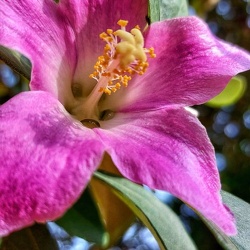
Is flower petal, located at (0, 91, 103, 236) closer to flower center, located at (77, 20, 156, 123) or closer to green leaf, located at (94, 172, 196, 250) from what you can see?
green leaf, located at (94, 172, 196, 250)

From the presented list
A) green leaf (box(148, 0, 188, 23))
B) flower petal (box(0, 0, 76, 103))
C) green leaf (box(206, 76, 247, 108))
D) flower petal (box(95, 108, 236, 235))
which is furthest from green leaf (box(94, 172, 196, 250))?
green leaf (box(206, 76, 247, 108))

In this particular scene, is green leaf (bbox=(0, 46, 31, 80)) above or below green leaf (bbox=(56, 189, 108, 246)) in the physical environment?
above

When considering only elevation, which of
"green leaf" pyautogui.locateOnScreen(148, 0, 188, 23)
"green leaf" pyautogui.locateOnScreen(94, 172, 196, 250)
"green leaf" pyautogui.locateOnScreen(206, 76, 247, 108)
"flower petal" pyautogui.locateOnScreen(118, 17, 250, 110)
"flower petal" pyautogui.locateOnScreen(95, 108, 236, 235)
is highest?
"green leaf" pyautogui.locateOnScreen(148, 0, 188, 23)

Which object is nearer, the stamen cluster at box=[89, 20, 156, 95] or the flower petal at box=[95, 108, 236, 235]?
the flower petal at box=[95, 108, 236, 235]

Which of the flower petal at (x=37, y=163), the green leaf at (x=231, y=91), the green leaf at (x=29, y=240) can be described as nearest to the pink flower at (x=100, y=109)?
the flower petal at (x=37, y=163)

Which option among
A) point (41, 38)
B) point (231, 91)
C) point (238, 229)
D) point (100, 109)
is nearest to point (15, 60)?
point (41, 38)

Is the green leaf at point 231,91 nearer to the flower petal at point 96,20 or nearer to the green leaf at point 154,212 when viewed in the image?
the flower petal at point 96,20
